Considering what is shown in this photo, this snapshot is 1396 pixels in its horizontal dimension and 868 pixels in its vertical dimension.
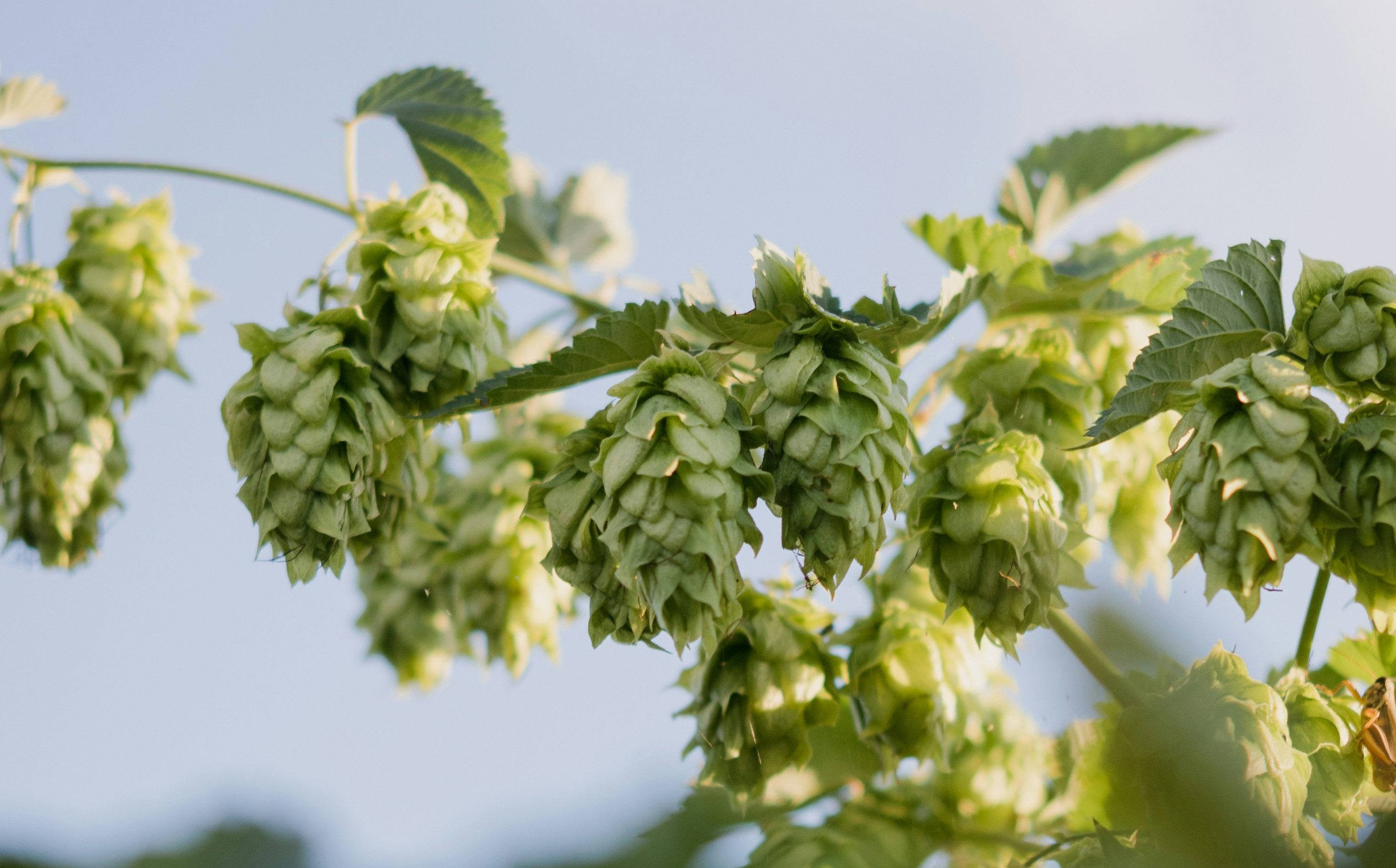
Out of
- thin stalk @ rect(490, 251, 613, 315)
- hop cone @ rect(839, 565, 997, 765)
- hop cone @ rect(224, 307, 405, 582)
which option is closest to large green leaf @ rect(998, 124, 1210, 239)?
thin stalk @ rect(490, 251, 613, 315)

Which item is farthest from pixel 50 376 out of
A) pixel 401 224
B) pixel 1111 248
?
pixel 1111 248

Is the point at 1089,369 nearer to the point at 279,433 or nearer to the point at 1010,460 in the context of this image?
the point at 1010,460

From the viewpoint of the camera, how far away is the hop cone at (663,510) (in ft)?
4.50

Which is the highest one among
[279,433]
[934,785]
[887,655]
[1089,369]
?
[279,433]

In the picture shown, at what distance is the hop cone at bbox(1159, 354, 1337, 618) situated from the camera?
1291 millimetres

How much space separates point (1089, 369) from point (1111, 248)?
0.67 m

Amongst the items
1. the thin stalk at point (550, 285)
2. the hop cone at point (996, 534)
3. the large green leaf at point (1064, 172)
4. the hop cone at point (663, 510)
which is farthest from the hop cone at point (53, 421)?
the large green leaf at point (1064, 172)

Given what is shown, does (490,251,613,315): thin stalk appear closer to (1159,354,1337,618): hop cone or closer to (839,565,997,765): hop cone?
(839,565,997,765): hop cone

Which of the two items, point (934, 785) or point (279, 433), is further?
point (934, 785)

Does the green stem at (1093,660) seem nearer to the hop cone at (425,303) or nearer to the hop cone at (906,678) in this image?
the hop cone at (906,678)

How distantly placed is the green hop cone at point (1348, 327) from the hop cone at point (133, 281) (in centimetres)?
259

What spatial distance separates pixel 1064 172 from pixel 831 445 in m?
2.44

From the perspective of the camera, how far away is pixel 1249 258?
1625 mm

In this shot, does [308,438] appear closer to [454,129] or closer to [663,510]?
[663,510]
